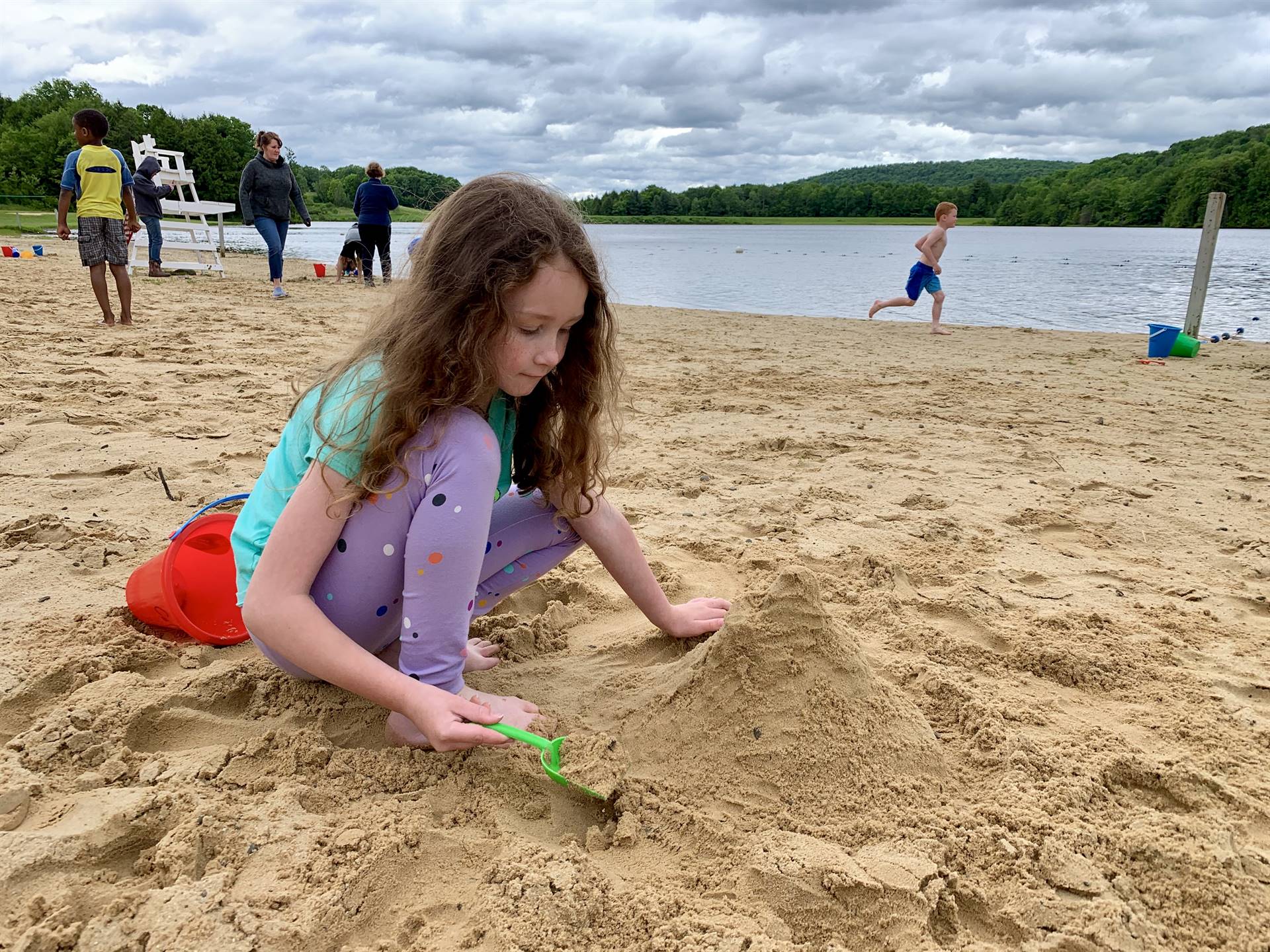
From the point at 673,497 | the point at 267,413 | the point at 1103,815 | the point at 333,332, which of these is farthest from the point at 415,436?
the point at 333,332

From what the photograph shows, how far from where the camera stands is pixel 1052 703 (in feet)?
6.20

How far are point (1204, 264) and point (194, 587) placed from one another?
9.56 meters

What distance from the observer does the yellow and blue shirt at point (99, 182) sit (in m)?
6.41

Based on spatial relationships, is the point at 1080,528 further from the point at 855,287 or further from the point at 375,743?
the point at 855,287

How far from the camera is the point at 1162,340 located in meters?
7.21

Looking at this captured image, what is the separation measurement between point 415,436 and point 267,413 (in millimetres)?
3028

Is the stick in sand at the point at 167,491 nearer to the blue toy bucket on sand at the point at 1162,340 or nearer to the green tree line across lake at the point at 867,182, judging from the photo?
the blue toy bucket on sand at the point at 1162,340

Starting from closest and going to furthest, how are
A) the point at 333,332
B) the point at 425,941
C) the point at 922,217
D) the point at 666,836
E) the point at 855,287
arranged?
the point at 425,941 < the point at 666,836 < the point at 333,332 < the point at 855,287 < the point at 922,217

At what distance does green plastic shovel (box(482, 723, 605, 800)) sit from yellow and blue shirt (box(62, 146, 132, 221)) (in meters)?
6.74

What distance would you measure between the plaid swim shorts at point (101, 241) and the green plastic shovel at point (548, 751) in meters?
6.60

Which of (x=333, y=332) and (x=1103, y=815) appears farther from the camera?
(x=333, y=332)

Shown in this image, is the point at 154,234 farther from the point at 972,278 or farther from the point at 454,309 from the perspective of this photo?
the point at 972,278

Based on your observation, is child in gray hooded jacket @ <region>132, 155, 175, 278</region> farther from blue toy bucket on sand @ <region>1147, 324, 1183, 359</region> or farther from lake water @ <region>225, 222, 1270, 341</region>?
blue toy bucket on sand @ <region>1147, 324, 1183, 359</region>

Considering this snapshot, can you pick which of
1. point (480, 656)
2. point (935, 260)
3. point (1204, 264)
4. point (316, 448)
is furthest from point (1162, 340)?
point (316, 448)
